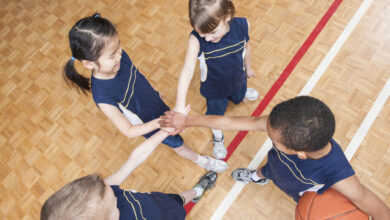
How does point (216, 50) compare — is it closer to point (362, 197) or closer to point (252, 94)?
point (252, 94)

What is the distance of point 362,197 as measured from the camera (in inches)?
51.7

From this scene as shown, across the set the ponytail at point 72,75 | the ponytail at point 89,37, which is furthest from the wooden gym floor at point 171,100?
the ponytail at point 89,37

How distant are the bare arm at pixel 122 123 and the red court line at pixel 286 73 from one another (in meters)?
1.06

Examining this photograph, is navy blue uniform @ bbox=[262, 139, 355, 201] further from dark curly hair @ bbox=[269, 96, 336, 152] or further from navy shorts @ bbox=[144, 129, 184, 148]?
navy shorts @ bbox=[144, 129, 184, 148]

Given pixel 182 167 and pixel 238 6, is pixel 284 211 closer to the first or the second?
pixel 182 167

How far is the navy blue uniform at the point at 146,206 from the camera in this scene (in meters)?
1.31

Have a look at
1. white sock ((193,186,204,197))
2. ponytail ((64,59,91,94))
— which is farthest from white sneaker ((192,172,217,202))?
Result: ponytail ((64,59,91,94))

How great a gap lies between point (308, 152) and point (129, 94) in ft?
3.52

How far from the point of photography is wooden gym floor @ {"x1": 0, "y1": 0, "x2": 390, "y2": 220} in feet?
7.75

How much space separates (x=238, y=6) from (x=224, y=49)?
172 cm

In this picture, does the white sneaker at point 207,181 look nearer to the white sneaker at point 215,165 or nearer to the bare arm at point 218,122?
the white sneaker at point 215,165

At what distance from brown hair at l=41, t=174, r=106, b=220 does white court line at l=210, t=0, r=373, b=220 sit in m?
1.48

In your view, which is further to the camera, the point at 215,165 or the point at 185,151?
the point at 215,165

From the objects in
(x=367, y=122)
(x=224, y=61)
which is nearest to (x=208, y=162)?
(x=224, y=61)
